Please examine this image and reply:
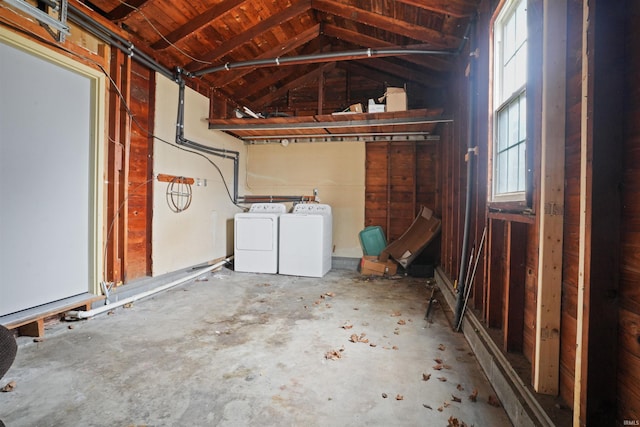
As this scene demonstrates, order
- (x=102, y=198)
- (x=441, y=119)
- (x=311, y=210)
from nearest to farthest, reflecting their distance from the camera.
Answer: (x=102, y=198), (x=441, y=119), (x=311, y=210)

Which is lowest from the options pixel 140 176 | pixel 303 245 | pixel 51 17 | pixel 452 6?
pixel 303 245

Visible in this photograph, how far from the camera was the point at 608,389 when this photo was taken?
106cm

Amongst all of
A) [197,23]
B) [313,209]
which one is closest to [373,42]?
[197,23]

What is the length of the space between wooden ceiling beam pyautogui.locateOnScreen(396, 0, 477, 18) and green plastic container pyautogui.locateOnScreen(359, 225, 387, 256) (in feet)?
10.3

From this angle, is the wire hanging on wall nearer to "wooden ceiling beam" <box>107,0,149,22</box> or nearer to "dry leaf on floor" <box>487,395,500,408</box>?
"wooden ceiling beam" <box>107,0,149,22</box>

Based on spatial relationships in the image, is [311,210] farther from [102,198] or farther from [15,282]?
[15,282]

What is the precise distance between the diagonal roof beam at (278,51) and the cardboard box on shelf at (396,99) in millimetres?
1463

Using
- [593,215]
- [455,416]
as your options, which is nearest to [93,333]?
[455,416]

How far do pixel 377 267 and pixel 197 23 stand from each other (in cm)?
398

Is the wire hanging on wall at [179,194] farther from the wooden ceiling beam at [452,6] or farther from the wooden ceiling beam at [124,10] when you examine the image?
the wooden ceiling beam at [452,6]

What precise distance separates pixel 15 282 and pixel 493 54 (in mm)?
4045

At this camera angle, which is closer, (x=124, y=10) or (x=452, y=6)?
(x=452, y=6)

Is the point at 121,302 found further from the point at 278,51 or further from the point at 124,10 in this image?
the point at 278,51

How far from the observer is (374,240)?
5133 millimetres
